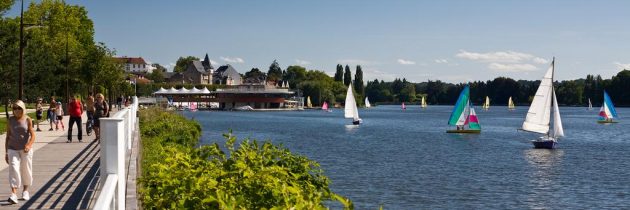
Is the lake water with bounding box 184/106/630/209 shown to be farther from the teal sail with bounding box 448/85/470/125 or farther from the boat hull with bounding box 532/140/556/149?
the teal sail with bounding box 448/85/470/125

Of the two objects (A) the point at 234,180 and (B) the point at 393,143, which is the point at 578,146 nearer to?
(B) the point at 393,143

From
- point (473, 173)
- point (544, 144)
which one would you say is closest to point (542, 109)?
point (544, 144)

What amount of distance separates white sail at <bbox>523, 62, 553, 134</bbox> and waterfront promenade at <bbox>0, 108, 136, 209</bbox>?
46.4 m

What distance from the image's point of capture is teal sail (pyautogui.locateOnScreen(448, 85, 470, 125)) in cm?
7750

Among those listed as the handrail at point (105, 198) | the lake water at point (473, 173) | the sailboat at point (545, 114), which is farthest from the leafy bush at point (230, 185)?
the sailboat at point (545, 114)

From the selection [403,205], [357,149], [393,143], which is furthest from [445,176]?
[393,143]

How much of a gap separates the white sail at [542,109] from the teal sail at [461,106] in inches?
505

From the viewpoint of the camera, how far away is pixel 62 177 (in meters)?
15.9

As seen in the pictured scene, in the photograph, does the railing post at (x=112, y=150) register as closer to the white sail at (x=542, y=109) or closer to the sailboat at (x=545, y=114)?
the sailboat at (x=545, y=114)

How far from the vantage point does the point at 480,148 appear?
203ft

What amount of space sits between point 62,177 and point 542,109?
2132 inches

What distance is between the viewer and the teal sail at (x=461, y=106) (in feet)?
254

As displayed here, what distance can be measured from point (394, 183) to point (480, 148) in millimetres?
27944

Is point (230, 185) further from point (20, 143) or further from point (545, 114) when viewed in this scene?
point (545, 114)
